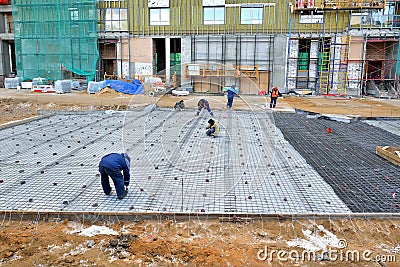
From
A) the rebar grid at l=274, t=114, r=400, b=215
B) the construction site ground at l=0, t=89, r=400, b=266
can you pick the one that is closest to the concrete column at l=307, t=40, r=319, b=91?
the rebar grid at l=274, t=114, r=400, b=215

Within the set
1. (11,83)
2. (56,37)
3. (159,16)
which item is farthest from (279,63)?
(11,83)

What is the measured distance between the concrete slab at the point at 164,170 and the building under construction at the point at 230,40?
12.6 meters

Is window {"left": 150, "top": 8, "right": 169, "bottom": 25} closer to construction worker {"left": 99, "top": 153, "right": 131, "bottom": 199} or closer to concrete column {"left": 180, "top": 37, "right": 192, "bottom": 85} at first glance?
concrete column {"left": 180, "top": 37, "right": 192, "bottom": 85}

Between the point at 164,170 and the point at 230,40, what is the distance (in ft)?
61.7

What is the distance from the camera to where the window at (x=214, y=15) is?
23328mm

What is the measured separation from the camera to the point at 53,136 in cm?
846

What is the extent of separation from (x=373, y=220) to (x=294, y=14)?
20562 millimetres

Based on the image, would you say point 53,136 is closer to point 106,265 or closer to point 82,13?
point 106,265

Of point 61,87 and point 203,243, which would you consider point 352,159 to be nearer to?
point 203,243

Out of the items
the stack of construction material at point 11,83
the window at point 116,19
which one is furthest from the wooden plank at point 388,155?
the stack of construction material at point 11,83

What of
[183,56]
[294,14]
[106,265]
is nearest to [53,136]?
[106,265]

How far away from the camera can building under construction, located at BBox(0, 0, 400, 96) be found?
71.8 ft

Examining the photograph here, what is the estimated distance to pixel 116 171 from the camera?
181 inches

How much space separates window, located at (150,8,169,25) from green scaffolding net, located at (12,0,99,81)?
4.00 metres
